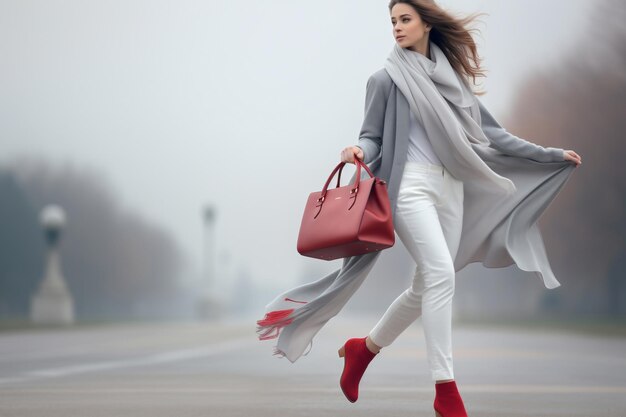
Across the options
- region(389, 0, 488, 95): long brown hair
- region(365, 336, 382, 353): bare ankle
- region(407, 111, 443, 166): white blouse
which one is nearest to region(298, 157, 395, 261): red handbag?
region(407, 111, 443, 166): white blouse

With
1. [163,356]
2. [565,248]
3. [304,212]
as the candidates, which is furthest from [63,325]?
[304,212]

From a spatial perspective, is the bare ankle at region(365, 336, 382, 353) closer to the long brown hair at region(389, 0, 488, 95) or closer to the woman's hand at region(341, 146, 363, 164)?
the woman's hand at region(341, 146, 363, 164)

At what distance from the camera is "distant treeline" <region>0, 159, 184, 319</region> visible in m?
54.7

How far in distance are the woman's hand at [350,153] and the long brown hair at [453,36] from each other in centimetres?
75

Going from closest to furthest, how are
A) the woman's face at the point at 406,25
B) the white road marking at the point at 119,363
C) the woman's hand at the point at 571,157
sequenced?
the woman's face at the point at 406,25 → the woman's hand at the point at 571,157 → the white road marking at the point at 119,363

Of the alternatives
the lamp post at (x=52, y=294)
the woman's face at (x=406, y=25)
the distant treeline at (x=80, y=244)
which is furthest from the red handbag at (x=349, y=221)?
the distant treeline at (x=80, y=244)

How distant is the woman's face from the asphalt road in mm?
1848

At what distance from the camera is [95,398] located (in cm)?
665

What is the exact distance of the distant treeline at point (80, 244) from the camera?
54.7m

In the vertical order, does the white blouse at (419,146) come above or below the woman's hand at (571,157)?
above

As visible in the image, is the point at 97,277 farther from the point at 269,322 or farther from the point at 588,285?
the point at 269,322

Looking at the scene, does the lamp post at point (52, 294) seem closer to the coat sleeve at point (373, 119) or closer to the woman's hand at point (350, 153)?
the coat sleeve at point (373, 119)

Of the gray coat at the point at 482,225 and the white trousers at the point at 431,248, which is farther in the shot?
the gray coat at the point at 482,225

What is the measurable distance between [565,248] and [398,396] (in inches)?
1142
